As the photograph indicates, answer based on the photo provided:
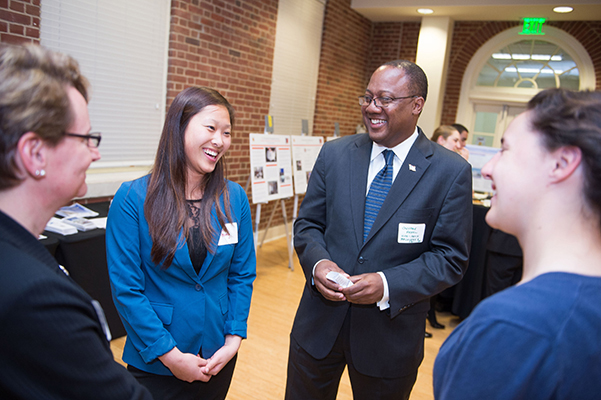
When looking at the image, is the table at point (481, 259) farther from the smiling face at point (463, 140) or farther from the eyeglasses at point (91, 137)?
the eyeglasses at point (91, 137)

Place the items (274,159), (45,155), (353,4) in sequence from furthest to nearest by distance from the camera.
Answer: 1. (353,4)
2. (274,159)
3. (45,155)

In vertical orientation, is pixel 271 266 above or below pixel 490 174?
below

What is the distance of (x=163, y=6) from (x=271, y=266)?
3.04m

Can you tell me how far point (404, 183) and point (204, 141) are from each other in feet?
2.61

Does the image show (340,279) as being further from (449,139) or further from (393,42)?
(393,42)

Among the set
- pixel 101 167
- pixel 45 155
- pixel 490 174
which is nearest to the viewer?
pixel 45 155

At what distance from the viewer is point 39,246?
77 centimetres

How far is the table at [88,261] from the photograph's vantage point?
263 cm

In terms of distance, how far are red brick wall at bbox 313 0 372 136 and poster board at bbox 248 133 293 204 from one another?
2.08m

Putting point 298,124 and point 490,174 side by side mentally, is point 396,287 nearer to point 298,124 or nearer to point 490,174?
point 490,174

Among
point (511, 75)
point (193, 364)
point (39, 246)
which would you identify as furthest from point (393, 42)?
point (39, 246)

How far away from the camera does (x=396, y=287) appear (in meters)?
1.50

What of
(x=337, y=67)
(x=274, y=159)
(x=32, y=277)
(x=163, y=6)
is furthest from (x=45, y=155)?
(x=337, y=67)

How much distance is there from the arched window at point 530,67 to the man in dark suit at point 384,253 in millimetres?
6751
